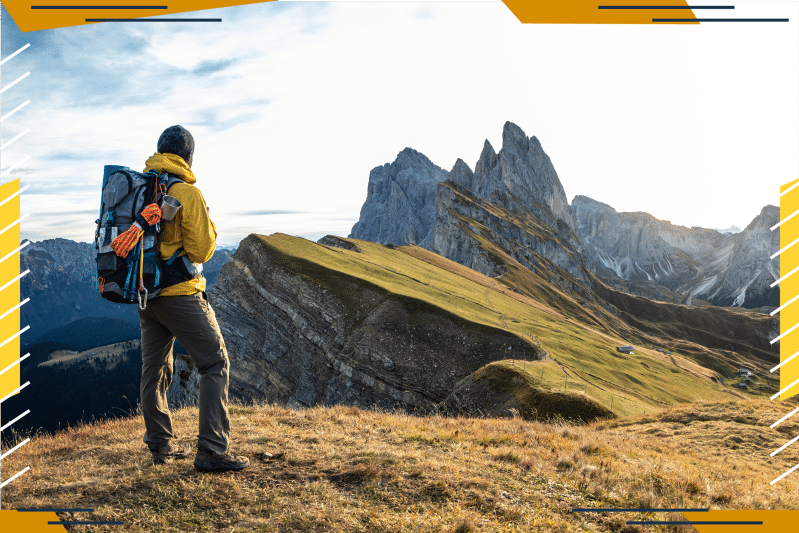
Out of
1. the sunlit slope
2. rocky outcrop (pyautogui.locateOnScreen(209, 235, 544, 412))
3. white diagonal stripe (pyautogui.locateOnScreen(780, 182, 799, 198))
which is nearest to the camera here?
white diagonal stripe (pyautogui.locateOnScreen(780, 182, 799, 198))

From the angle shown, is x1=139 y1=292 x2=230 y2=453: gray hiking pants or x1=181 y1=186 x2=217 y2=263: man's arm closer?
x1=181 y1=186 x2=217 y2=263: man's arm

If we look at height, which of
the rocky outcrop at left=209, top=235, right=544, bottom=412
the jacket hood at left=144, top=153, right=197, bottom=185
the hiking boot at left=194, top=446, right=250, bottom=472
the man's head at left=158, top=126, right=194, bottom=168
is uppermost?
the man's head at left=158, top=126, right=194, bottom=168

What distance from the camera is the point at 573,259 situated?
613 ft

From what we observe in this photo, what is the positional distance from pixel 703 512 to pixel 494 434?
515 cm

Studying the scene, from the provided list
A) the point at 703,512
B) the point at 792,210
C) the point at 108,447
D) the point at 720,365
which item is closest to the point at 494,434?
the point at 703,512

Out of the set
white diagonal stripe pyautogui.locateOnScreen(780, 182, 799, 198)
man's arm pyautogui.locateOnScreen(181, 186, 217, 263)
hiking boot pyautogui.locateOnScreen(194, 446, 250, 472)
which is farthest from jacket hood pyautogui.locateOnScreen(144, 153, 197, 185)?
white diagonal stripe pyautogui.locateOnScreen(780, 182, 799, 198)

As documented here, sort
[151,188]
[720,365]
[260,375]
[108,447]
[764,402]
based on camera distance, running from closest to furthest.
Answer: [151,188]
[108,447]
[764,402]
[260,375]
[720,365]

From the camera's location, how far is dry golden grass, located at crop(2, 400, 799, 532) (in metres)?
5.41

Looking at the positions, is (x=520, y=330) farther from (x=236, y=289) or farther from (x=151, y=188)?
(x=151, y=188)

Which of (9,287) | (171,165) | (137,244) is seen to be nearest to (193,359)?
(137,244)

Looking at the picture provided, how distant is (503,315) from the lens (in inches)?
2309

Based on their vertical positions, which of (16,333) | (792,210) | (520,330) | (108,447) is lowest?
(520,330)

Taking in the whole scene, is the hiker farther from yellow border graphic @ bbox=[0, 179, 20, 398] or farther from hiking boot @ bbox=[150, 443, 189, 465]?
yellow border graphic @ bbox=[0, 179, 20, 398]

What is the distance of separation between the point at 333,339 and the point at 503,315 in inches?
1026
